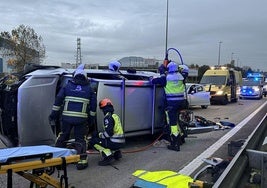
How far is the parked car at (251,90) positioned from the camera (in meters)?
34.7

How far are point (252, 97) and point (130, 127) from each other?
1112 inches

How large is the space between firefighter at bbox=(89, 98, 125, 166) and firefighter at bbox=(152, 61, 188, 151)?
1.78 meters

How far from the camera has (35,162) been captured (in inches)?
178

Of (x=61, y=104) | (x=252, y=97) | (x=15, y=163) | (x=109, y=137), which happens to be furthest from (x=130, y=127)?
(x=252, y=97)

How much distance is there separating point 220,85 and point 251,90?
9.30 meters

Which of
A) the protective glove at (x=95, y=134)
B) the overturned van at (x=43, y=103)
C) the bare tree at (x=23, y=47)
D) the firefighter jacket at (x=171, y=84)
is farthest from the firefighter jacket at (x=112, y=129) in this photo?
the bare tree at (x=23, y=47)

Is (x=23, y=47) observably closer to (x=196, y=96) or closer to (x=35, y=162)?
(x=196, y=96)

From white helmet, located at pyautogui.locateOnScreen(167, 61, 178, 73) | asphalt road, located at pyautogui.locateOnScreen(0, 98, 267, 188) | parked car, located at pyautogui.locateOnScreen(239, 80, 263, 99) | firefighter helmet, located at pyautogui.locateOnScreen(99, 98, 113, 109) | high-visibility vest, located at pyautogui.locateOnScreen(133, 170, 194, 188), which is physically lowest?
parked car, located at pyautogui.locateOnScreen(239, 80, 263, 99)

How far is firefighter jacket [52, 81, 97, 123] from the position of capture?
24.0 feet

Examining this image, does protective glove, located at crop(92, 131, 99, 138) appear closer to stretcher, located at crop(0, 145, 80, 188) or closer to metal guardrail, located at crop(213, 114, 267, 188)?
stretcher, located at crop(0, 145, 80, 188)

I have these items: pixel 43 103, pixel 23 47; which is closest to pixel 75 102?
pixel 43 103

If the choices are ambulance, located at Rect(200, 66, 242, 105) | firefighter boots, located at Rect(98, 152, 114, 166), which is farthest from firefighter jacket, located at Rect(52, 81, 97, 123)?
ambulance, located at Rect(200, 66, 242, 105)

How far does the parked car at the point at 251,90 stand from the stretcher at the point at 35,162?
3156cm

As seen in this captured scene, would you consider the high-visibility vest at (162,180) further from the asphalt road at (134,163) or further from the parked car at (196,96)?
the parked car at (196,96)
